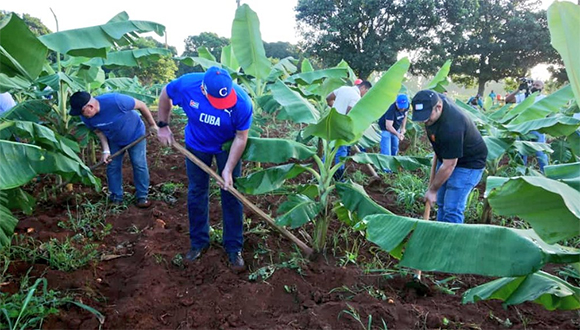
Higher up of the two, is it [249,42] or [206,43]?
[206,43]

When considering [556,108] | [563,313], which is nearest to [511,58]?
[556,108]

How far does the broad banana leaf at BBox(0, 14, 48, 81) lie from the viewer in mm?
2736

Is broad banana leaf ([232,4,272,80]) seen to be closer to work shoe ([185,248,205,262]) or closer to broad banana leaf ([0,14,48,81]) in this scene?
broad banana leaf ([0,14,48,81])

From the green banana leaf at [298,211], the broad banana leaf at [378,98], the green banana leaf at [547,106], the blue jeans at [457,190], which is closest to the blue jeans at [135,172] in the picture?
the green banana leaf at [298,211]

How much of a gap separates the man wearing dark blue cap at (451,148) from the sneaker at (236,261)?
1848 millimetres

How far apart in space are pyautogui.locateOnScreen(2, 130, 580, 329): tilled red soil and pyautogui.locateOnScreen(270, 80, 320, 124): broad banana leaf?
4.36 feet

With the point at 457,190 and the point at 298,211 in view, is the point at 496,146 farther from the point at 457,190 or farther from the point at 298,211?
the point at 298,211

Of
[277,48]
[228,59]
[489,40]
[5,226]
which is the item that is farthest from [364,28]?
[5,226]

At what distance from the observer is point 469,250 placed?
5.13 feet

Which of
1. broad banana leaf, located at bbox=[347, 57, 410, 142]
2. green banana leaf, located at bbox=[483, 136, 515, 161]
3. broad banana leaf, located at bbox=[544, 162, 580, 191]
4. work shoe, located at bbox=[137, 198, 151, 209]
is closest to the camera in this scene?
broad banana leaf, located at bbox=[544, 162, 580, 191]

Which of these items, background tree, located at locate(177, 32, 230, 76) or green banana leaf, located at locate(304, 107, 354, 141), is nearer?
green banana leaf, located at locate(304, 107, 354, 141)

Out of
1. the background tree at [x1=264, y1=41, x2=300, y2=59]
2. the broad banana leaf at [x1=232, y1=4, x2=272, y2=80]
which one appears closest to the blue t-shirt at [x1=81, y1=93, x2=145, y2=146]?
the broad banana leaf at [x1=232, y1=4, x2=272, y2=80]

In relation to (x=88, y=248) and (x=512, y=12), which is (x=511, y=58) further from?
(x=88, y=248)

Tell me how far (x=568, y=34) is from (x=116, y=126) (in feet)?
14.7
